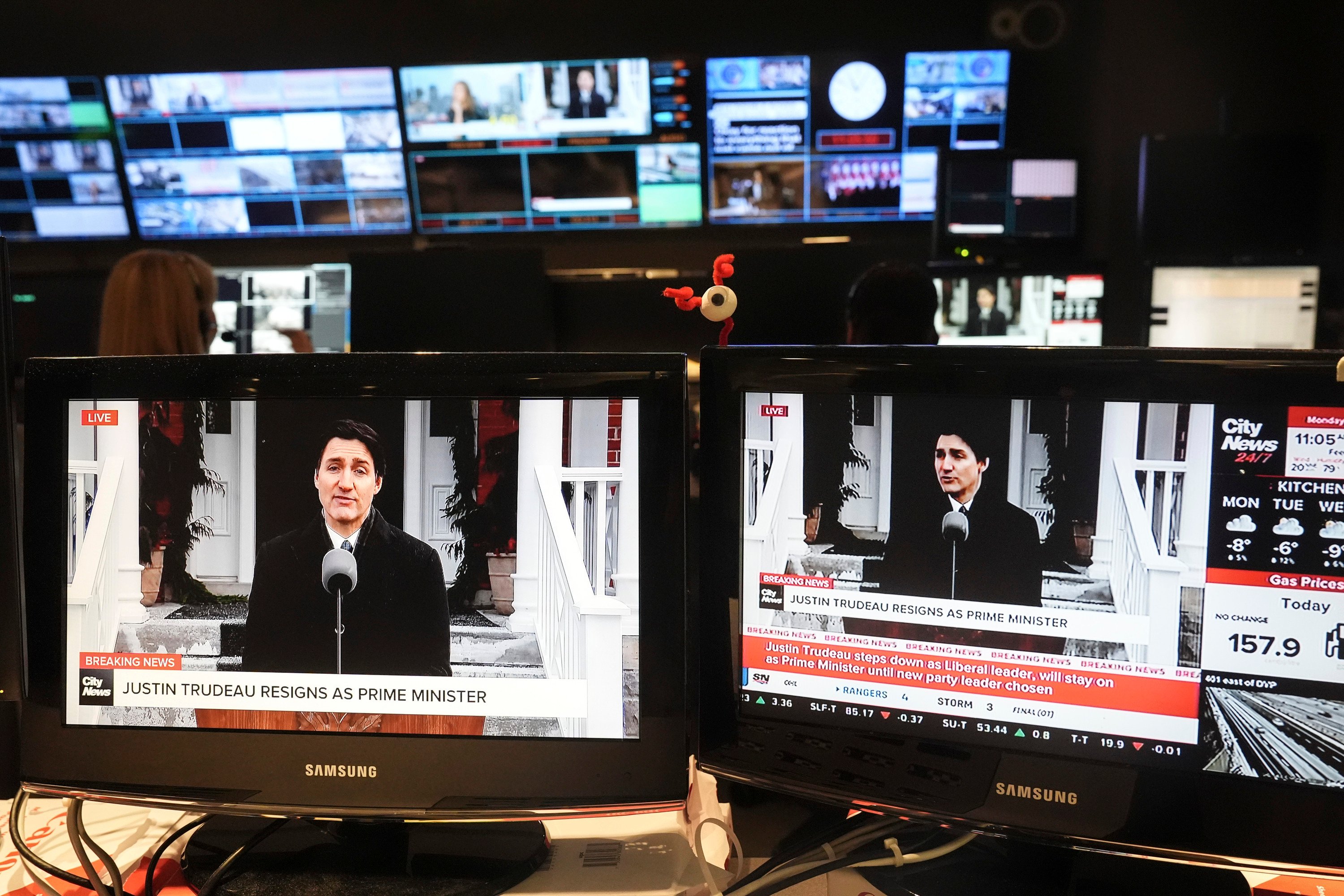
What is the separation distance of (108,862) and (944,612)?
0.81 meters

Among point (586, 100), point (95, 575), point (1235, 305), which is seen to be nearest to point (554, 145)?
point (586, 100)

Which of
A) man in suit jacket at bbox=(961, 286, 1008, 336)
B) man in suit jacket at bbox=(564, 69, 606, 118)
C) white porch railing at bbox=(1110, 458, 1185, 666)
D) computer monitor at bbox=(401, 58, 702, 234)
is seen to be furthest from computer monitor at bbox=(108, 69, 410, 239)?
white porch railing at bbox=(1110, 458, 1185, 666)

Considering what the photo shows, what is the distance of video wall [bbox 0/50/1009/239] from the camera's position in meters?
3.55

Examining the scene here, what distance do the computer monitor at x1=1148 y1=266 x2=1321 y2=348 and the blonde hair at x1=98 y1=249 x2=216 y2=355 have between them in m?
3.22

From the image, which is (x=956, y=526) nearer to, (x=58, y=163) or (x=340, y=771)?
(x=340, y=771)

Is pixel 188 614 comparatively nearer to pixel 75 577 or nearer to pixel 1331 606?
pixel 75 577

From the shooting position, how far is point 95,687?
0.84m

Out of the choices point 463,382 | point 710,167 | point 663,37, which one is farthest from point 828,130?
point 463,382

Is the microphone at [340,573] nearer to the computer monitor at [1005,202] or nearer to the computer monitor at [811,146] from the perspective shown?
the computer monitor at [1005,202]

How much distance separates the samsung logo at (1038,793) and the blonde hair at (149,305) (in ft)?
7.85

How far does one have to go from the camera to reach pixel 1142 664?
2.40ft

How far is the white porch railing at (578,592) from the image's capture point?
81 cm

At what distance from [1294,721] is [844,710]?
0.35 m

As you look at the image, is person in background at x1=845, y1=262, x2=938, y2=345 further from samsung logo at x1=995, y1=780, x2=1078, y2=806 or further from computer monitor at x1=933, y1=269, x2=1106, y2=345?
samsung logo at x1=995, y1=780, x2=1078, y2=806
